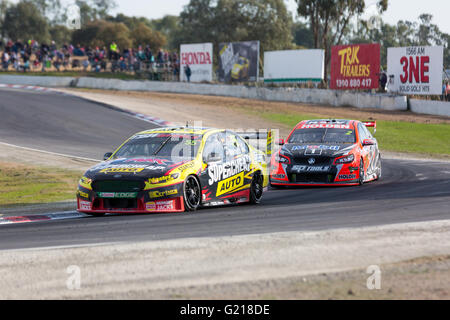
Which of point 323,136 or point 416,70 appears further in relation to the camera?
point 416,70

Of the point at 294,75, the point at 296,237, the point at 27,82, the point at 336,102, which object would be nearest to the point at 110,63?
the point at 27,82

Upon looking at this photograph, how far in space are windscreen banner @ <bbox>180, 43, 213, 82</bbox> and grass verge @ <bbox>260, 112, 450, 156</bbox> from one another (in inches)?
619

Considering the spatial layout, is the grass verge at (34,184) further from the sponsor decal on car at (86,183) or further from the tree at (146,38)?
the tree at (146,38)

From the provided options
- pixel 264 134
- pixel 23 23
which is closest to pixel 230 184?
pixel 264 134

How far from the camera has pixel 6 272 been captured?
6.25 meters

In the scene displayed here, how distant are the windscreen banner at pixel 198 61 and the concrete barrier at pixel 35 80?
348 inches

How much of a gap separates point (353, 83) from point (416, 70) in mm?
4870

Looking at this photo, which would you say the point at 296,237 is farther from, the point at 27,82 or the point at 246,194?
the point at 27,82

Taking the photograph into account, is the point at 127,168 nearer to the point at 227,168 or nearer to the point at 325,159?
the point at 227,168

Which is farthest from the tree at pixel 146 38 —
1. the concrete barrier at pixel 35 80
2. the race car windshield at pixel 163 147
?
the race car windshield at pixel 163 147

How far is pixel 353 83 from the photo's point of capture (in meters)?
38.7

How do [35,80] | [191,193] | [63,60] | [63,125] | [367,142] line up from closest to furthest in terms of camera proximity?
[191,193], [367,142], [63,125], [35,80], [63,60]

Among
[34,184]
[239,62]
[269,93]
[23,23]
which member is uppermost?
[23,23]

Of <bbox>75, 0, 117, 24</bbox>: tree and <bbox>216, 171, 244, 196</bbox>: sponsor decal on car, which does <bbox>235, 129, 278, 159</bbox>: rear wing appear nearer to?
<bbox>216, 171, 244, 196</bbox>: sponsor decal on car
